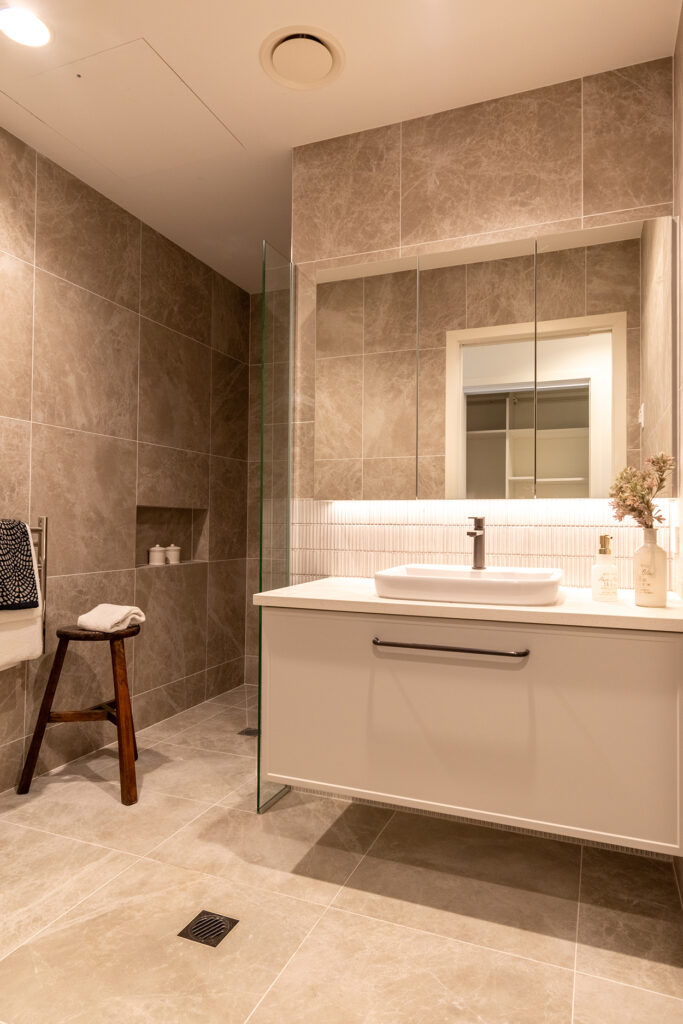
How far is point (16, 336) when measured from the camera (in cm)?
243

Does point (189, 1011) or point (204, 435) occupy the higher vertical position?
point (204, 435)

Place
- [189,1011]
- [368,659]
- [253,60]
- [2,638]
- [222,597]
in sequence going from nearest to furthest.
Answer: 1. [189,1011]
2. [368,659]
3. [253,60]
4. [2,638]
5. [222,597]

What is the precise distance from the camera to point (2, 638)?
2170mm

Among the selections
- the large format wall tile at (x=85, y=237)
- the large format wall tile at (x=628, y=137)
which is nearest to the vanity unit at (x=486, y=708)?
the large format wall tile at (x=628, y=137)

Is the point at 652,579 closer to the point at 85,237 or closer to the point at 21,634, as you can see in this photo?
the point at 21,634

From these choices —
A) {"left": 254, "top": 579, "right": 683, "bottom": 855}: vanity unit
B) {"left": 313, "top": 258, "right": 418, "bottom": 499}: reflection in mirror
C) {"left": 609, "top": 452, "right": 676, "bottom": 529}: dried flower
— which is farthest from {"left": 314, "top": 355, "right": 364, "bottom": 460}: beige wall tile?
{"left": 609, "top": 452, "right": 676, "bottom": 529}: dried flower

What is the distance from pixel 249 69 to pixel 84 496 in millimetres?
1750

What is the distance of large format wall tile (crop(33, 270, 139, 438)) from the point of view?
2.56m

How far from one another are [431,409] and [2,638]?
66.4 inches

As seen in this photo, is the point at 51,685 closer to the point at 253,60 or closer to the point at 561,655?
the point at 561,655

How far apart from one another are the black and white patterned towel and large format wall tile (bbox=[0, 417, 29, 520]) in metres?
0.14

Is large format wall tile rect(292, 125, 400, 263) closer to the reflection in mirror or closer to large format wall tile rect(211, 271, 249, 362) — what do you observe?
the reflection in mirror

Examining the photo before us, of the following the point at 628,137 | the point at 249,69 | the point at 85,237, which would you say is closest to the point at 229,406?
the point at 85,237

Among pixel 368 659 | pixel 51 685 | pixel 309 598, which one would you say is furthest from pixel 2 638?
pixel 368 659
